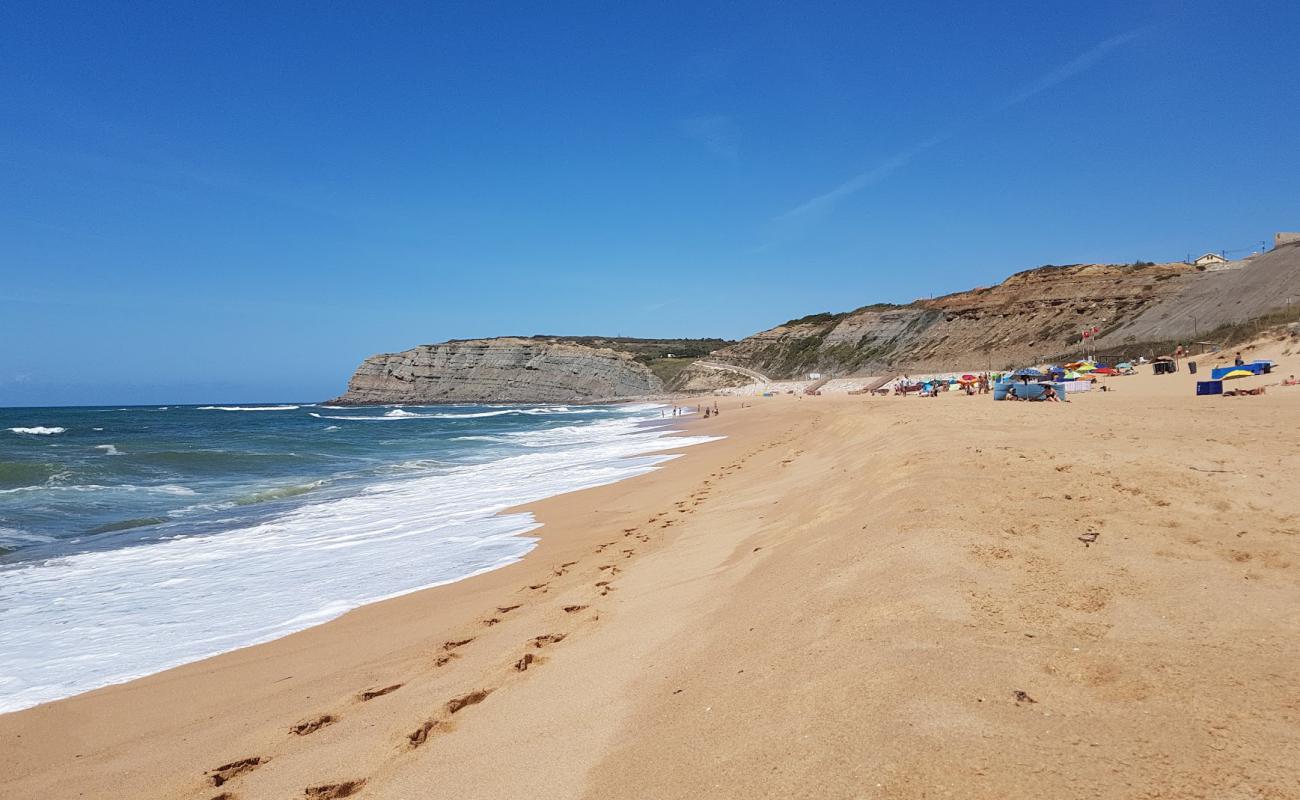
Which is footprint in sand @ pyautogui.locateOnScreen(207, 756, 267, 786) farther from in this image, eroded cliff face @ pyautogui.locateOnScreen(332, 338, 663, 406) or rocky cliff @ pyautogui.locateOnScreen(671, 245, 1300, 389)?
eroded cliff face @ pyautogui.locateOnScreen(332, 338, 663, 406)

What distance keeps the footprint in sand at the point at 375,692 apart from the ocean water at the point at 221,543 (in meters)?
2.07

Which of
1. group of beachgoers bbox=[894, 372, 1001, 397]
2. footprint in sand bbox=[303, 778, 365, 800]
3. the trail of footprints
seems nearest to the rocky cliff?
group of beachgoers bbox=[894, 372, 1001, 397]

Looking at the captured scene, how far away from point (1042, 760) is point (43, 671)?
6.62 meters

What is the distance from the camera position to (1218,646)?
9.34 ft

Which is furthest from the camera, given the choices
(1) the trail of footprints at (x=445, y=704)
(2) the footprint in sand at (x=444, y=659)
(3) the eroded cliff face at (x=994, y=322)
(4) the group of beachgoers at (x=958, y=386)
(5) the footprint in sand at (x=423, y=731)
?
(3) the eroded cliff face at (x=994, y=322)

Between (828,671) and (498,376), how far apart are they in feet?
315

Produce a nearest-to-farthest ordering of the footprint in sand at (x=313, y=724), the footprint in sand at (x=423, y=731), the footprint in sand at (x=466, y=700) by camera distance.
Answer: the footprint in sand at (x=423, y=731) → the footprint in sand at (x=466, y=700) → the footprint in sand at (x=313, y=724)

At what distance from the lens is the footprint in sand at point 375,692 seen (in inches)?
161

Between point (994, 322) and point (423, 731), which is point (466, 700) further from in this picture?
point (994, 322)

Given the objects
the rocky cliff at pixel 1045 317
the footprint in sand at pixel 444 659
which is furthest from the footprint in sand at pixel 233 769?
the rocky cliff at pixel 1045 317

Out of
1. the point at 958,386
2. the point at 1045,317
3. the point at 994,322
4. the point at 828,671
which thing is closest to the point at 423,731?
the point at 828,671

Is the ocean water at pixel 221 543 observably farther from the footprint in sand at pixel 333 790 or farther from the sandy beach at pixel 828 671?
the footprint in sand at pixel 333 790

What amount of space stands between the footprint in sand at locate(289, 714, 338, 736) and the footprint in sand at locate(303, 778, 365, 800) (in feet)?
2.69

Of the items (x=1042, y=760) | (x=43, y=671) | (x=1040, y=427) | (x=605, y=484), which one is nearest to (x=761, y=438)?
(x=605, y=484)
